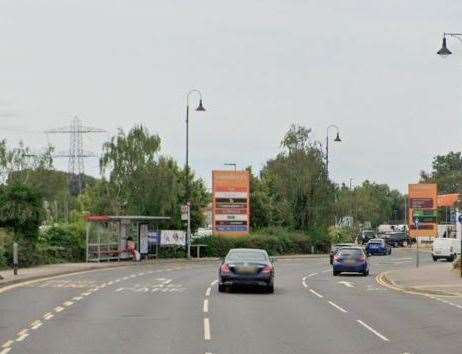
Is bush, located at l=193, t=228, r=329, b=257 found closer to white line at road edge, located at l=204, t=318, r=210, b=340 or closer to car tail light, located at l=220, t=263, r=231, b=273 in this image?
car tail light, located at l=220, t=263, r=231, b=273

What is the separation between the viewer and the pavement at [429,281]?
103 ft

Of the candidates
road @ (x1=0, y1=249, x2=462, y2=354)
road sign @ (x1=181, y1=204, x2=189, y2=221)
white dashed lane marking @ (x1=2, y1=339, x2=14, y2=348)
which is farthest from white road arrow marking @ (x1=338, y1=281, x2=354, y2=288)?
road sign @ (x1=181, y1=204, x2=189, y2=221)

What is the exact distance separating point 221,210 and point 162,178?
7.13m

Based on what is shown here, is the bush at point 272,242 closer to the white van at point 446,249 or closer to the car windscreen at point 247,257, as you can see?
the white van at point 446,249

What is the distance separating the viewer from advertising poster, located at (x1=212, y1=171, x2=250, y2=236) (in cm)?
6806

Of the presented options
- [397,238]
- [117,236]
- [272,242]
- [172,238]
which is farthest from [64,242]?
[397,238]

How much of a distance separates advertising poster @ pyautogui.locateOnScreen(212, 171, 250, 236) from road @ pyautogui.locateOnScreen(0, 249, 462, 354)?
34.3 m

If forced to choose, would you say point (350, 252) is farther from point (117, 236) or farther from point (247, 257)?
point (117, 236)

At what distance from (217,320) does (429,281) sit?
1863 centimetres

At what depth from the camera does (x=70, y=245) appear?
50375 mm

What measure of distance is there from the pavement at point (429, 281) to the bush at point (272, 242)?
2201cm

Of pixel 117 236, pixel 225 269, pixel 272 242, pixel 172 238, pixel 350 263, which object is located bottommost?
pixel 350 263

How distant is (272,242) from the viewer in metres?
70.8

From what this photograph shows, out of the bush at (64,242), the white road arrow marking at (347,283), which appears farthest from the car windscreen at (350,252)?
the bush at (64,242)
